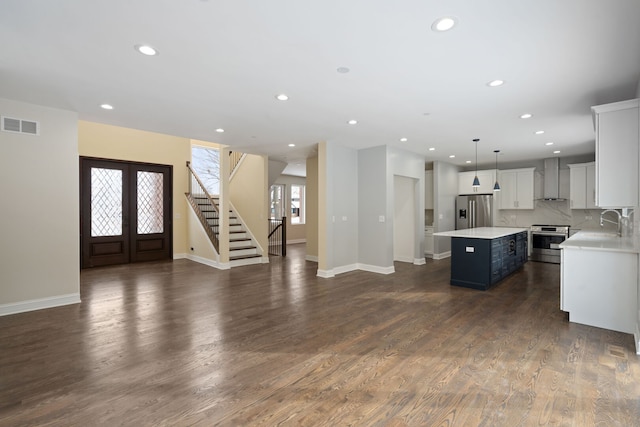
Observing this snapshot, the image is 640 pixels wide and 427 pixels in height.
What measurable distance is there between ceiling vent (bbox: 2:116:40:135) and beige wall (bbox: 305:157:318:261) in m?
5.40

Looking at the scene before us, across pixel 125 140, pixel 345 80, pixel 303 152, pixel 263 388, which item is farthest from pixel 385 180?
pixel 125 140

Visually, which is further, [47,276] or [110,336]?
[47,276]

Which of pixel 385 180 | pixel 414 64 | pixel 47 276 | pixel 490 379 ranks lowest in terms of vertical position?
pixel 490 379

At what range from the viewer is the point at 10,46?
258 cm

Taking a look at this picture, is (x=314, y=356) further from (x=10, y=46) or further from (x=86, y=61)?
(x=10, y=46)

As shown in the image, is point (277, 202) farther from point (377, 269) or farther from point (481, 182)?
point (481, 182)

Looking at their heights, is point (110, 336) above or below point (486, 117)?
below

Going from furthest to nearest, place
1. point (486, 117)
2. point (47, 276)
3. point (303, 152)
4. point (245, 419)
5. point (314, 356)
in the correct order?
point (303, 152) < point (486, 117) < point (47, 276) < point (314, 356) < point (245, 419)

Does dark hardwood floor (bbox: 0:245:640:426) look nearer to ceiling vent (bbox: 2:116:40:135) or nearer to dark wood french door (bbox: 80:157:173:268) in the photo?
ceiling vent (bbox: 2:116:40:135)

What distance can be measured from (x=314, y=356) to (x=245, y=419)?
956 mm

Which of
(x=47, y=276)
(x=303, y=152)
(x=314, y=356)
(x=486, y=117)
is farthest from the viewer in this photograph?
(x=303, y=152)

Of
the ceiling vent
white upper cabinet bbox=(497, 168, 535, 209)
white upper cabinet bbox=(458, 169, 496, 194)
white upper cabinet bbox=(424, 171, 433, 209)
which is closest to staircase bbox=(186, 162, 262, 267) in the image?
the ceiling vent

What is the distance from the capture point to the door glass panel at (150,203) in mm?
7988

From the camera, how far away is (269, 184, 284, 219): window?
38.7ft
